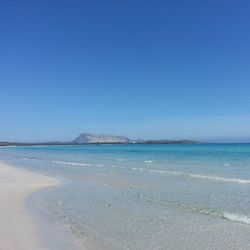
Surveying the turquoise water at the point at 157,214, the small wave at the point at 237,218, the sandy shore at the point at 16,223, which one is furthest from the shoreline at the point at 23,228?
the small wave at the point at 237,218

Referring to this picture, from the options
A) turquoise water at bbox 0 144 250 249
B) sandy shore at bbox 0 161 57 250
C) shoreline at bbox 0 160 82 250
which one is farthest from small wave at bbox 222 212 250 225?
sandy shore at bbox 0 161 57 250

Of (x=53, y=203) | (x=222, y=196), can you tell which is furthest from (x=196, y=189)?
(x=53, y=203)

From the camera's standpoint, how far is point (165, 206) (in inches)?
449

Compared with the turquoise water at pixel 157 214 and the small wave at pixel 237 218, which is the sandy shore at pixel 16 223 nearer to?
the turquoise water at pixel 157 214

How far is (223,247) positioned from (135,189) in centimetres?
823

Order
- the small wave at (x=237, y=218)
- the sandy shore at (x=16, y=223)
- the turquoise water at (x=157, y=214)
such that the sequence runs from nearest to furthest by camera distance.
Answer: the sandy shore at (x=16, y=223) < the turquoise water at (x=157, y=214) < the small wave at (x=237, y=218)

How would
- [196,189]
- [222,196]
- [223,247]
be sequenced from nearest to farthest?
[223,247] < [222,196] < [196,189]

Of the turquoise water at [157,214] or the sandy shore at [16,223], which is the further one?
the turquoise water at [157,214]

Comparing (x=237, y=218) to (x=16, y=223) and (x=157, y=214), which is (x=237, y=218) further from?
(x=16, y=223)

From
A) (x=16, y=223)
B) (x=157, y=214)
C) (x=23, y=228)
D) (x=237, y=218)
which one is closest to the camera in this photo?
(x=23, y=228)

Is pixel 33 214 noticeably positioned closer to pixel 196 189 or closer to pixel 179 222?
pixel 179 222

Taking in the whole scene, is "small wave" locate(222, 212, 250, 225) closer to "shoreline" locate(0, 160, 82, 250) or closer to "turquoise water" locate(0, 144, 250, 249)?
"turquoise water" locate(0, 144, 250, 249)

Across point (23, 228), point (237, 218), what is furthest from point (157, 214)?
point (23, 228)

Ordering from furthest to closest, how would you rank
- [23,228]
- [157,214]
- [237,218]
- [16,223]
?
1. [157,214]
2. [237,218]
3. [16,223]
4. [23,228]
